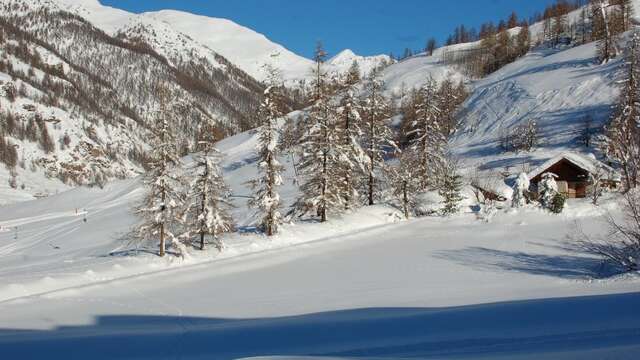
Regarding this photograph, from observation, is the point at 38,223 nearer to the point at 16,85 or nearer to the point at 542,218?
the point at 542,218

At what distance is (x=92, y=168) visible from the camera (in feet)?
551

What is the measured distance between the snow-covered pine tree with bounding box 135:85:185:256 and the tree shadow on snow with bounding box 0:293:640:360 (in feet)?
42.7

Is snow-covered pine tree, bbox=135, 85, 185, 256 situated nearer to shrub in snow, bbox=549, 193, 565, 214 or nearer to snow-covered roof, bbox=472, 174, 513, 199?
shrub in snow, bbox=549, 193, 565, 214

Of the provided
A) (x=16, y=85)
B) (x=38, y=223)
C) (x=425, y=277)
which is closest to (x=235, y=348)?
(x=425, y=277)

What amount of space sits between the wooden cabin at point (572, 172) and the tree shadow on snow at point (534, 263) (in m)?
23.7

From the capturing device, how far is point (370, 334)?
1262 cm

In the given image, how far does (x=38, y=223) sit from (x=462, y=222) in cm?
5819

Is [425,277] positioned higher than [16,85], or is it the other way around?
[16,85]

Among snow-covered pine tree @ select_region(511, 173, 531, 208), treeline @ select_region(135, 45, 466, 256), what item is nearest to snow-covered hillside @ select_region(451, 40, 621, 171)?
snow-covered pine tree @ select_region(511, 173, 531, 208)

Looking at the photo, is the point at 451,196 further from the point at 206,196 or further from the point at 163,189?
the point at 163,189

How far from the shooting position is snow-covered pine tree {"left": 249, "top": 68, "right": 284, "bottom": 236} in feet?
111

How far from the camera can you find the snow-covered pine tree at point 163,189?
96.2 ft

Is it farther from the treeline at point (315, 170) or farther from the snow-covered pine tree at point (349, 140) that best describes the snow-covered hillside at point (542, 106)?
the snow-covered pine tree at point (349, 140)

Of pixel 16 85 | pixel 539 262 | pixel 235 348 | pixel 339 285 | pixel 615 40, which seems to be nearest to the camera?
pixel 235 348
